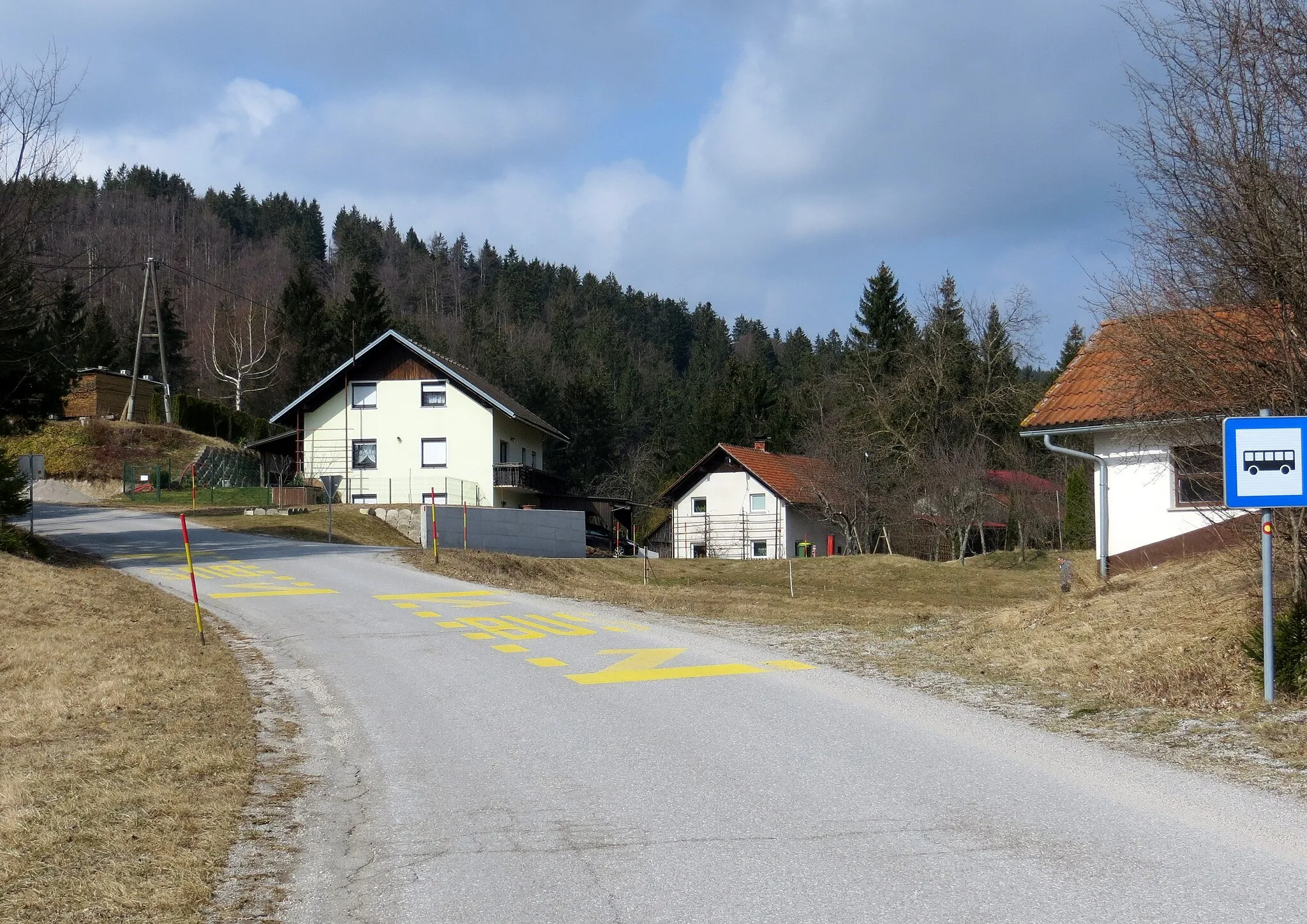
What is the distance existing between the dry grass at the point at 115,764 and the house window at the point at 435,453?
35.6m

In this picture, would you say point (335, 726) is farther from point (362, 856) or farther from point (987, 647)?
point (987, 647)

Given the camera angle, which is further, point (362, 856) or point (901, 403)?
point (901, 403)

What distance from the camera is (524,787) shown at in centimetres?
702

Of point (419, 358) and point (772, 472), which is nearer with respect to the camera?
point (419, 358)

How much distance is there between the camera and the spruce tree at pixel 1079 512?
126 ft

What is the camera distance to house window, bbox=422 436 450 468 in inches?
2031

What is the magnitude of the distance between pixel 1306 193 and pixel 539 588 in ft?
58.1

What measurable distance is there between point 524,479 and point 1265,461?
46514 millimetres

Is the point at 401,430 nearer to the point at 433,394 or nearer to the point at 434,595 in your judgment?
the point at 433,394

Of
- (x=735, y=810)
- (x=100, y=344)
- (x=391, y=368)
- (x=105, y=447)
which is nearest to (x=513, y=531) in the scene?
(x=391, y=368)

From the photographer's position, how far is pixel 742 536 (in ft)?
185

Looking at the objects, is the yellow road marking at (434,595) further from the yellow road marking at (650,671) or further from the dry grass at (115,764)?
the yellow road marking at (650,671)

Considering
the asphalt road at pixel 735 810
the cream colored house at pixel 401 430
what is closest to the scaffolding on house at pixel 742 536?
the cream colored house at pixel 401 430

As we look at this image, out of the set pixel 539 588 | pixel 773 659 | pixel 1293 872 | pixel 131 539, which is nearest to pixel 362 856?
pixel 1293 872
